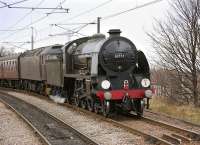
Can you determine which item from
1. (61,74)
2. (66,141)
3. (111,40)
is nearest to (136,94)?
(111,40)

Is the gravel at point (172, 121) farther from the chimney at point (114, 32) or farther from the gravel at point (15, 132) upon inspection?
the gravel at point (15, 132)

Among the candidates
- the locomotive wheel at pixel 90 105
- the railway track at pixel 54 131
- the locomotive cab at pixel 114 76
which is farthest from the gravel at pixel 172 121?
the railway track at pixel 54 131

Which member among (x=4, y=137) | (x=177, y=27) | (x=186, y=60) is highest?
(x=177, y=27)

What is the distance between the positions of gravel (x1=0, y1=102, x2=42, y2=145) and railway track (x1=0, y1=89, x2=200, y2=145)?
2669mm

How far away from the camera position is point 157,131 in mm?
12172

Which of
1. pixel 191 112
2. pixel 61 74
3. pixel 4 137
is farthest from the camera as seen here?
pixel 61 74

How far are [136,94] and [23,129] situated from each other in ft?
13.6

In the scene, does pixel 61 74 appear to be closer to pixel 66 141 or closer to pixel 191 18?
pixel 191 18

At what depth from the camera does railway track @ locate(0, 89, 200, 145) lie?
33.8 ft

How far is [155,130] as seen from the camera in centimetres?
1238

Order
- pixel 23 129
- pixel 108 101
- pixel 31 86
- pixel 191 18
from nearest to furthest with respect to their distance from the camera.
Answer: pixel 23 129
pixel 108 101
pixel 191 18
pixel 31 86

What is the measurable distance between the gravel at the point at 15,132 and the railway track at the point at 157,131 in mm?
2669

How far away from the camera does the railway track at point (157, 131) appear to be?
10312 millimetres

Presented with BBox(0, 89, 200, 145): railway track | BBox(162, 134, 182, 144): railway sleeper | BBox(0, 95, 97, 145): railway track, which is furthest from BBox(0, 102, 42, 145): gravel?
BBox(162, 134, 182, 144): railway sleeper
